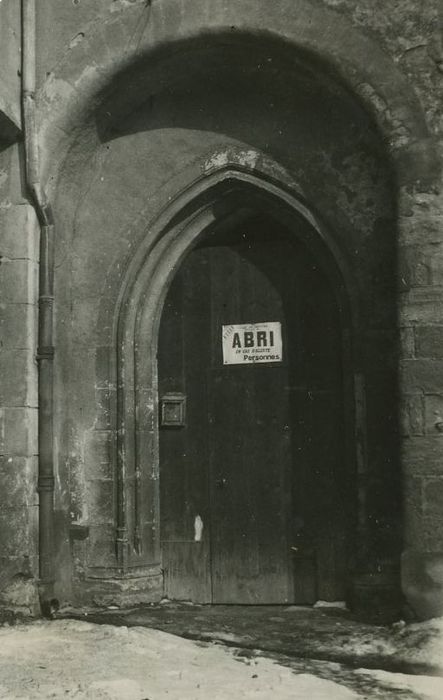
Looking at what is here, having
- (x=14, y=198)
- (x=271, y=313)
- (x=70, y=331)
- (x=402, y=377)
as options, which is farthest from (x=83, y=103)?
(x=402, y=377)

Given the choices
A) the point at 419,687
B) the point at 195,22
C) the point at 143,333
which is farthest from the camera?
the point at 143,333

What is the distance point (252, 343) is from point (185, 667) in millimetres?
2225

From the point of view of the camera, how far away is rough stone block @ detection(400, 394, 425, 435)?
4.50 m

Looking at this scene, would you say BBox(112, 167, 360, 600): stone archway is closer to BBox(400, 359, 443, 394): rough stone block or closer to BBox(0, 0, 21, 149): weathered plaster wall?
BBox(400, 359, 443, 394): rough stone block

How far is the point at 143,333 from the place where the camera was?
5410mm

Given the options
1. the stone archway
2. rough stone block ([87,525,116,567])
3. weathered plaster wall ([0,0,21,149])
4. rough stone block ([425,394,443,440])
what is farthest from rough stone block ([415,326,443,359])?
weathered plaster wall ([0,0,21,149])

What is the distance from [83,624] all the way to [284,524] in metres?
1.40

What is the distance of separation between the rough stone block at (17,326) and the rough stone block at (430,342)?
2377 mm

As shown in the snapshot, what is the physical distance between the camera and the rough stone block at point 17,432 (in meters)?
5.06

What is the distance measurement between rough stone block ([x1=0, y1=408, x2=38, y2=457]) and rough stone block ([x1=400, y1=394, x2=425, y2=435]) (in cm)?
225

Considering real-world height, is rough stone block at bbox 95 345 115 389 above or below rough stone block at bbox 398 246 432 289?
below

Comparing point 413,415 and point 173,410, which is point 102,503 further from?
point 413,415

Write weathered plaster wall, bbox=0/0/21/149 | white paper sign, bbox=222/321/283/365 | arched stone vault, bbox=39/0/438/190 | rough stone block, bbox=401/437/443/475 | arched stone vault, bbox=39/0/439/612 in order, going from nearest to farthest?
rough stone block, bbox=401/437/443/475 < arched stone vault, bbox=39/0/438/190 < arched stone vault, bbox=39/0/439/612 < weathered plaster wall, bbox=0/0/21/149 < white paper sign, bbox=222/321/283/365

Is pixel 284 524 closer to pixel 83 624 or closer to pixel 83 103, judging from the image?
pixel 83 624
